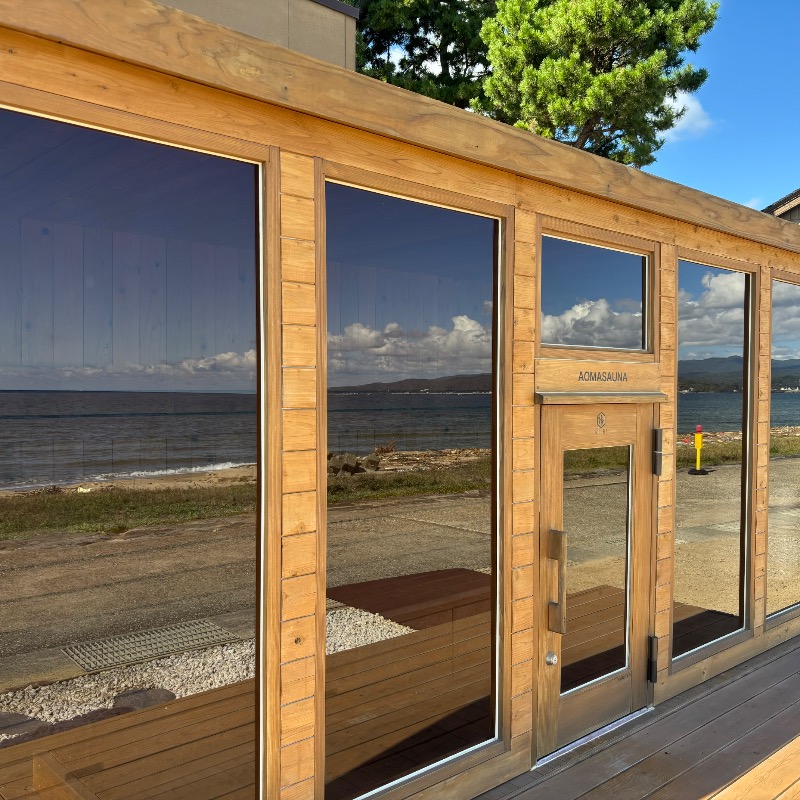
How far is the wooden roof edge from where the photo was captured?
1981 mm

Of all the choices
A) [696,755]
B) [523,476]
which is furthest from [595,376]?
[696,755]

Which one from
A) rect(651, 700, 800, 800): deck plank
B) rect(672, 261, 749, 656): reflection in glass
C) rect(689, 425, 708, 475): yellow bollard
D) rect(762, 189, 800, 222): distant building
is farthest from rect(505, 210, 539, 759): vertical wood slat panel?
rect(762, 189, 800, 222): distant building

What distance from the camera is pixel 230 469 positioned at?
2.42 meters

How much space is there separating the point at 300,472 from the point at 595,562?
1.66 m

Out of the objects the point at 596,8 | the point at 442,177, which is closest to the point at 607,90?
the point at 596,8

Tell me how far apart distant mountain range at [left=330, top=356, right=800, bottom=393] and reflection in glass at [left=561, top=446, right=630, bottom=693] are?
61 centimetres

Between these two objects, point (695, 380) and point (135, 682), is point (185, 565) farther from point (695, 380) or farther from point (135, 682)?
point (695, 380)

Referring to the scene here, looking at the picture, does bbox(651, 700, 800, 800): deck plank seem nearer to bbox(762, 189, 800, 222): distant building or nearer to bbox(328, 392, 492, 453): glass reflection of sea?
bbox(328, 392, 492, 453): glass reflection of sea

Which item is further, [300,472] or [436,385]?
[436,385]

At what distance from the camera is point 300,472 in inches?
98.0

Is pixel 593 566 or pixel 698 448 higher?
pixel 698 448

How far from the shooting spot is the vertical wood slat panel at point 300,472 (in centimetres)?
245

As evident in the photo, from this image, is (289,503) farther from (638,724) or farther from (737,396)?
(737,396)

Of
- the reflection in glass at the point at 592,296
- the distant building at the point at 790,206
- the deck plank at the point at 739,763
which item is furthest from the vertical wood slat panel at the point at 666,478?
the distant building at the point at 790,206
